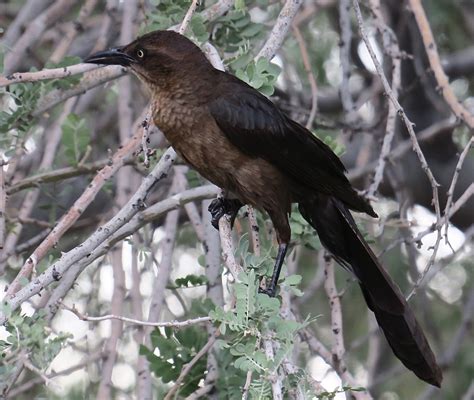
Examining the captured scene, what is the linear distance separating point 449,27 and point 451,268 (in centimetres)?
155

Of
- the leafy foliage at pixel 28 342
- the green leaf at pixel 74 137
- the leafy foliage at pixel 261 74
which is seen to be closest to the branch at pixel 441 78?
the leafy foliage at pixel 261 74

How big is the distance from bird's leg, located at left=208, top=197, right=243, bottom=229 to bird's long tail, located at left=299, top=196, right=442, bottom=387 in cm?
28

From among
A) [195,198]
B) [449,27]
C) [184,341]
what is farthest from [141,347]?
[449,27]

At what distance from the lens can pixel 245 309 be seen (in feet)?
9.49

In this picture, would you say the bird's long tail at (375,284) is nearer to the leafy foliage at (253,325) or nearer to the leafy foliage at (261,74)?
the leafy foliage at (261,74)

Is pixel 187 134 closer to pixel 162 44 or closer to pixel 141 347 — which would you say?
pixel 162 44

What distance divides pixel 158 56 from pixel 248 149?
490 millimetres

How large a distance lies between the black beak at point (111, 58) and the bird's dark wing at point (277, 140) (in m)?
0.38

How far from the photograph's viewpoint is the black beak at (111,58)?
3.79m

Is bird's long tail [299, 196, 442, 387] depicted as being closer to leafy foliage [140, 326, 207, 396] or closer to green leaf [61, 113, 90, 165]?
leafy foliage [140, 326, 207, 396]

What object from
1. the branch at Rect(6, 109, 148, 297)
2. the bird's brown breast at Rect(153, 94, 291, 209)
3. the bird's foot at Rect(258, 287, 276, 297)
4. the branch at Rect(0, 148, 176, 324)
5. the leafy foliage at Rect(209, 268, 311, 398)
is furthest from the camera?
the bird's brown breast at Rect(153, 94, 291, 209)

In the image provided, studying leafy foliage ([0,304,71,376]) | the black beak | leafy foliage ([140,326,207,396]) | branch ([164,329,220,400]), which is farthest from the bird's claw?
leafy foliage ([0,304,71,376])

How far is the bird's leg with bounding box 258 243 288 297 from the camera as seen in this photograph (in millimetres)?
3491

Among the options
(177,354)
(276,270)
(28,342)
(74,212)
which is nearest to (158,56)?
(74,212)
